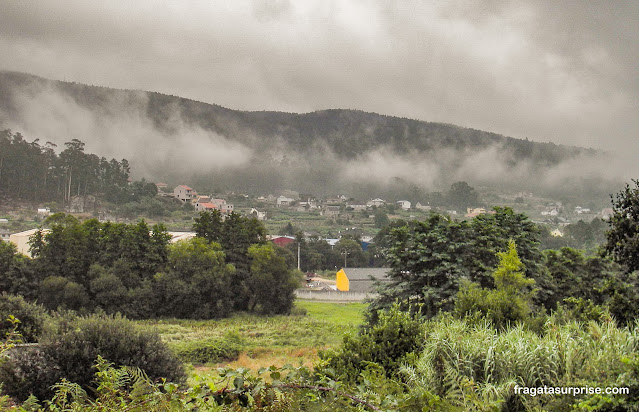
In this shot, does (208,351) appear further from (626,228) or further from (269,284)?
(626,228)

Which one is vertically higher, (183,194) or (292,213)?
(183,194)

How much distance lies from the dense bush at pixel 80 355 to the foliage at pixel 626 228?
35.8 feet

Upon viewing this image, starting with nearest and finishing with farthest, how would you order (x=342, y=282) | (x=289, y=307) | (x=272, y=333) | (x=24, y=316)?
(x=24, y=316)
(x=272, y=333)
(x=289, y=307)
(x=342, y=282)

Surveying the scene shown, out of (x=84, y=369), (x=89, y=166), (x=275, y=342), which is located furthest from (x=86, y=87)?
(x=84, y=369)

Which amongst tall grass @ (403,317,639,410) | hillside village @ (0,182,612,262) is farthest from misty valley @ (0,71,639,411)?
hillside village @ (0,182,612,262)

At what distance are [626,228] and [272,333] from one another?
20.6m

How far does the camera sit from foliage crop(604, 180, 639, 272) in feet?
40.7

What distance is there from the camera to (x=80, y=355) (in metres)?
10.9

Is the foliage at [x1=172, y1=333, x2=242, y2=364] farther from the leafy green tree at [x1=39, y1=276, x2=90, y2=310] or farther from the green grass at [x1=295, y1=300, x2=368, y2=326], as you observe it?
the leafy green tree at [x1=39, y1=276, x2=90, y2=310]

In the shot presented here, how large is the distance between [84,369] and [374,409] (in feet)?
32.3

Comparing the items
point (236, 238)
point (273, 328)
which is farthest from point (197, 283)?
point (273, 328)

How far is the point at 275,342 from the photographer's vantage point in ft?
87.4

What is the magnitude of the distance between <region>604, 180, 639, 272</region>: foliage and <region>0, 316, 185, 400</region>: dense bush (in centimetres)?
1091

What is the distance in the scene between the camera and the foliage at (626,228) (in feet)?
40.7
